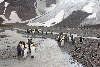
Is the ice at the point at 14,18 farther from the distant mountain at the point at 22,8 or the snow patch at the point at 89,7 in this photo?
the snow patch at the point at 89,7

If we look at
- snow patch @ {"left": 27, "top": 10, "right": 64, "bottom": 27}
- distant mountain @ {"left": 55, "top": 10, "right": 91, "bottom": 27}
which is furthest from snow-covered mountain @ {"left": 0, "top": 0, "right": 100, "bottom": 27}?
distant mountain @ {"left": 55, "top": 10, "right": 91, "bottom": 27}

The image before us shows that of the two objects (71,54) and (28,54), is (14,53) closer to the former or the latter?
(28,54)

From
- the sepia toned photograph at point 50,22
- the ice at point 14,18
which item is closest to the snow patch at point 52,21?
the sepia toned photograph at point 50,22

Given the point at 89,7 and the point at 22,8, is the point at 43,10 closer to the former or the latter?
the point at 22,8

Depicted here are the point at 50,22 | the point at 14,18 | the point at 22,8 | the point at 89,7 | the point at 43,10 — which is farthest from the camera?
the point at 22,8

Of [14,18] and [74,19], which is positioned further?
[14,18]

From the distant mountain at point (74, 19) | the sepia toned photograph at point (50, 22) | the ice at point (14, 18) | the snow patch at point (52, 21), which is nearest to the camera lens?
the sepia toned photograph at point (50, 22)

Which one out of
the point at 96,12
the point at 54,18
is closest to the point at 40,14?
the point at 54,18

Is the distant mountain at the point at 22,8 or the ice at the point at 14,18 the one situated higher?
the distant mountain at the point at 22,8

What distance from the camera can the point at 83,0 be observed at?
364ft

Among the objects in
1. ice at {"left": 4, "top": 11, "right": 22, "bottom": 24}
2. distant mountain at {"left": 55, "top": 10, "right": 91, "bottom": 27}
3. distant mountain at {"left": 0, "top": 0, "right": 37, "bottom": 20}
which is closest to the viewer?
distant mountain at {"left": 55, "top": 10, "right": 91, "bottom": 27}

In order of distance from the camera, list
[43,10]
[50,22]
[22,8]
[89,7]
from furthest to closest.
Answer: [22,8], [43,10], [89,7], [50,22]

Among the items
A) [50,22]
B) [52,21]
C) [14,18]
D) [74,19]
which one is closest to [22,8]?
[14,18]

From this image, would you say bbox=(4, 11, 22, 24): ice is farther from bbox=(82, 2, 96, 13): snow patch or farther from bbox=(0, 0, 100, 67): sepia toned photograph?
bbox=(82, 2, 96, 13): snow patch
